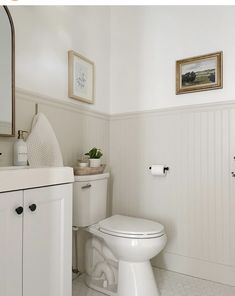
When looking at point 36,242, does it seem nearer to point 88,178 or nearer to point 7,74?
point 88,178

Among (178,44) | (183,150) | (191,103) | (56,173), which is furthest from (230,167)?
(56,173)

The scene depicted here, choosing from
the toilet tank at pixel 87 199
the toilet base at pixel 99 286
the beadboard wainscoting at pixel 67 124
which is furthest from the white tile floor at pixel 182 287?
the beadboard wainscoting at pixel 67 124

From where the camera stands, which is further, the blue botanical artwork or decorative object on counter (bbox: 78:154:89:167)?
the blue botanical artwork

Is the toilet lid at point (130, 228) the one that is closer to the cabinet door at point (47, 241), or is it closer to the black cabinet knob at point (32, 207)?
the cabinet door at point (47, 241)

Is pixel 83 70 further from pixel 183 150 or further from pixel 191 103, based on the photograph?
pixel 183 150

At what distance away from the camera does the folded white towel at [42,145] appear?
145cm

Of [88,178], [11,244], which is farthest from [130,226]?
[11,244]

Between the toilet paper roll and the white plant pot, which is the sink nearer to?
the white plant pot

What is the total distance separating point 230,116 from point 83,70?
1186mm

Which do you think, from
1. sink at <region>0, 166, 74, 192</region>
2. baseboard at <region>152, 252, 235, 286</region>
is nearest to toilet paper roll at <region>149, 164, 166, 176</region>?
baseboard at <region>152, 252, 235, 286</region>

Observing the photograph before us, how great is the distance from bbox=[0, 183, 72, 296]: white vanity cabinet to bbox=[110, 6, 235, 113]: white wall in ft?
4.08

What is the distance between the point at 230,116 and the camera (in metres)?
1.74

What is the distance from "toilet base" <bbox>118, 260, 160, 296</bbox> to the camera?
1.45 m

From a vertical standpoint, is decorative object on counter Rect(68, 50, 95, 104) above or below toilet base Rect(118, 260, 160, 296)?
above
